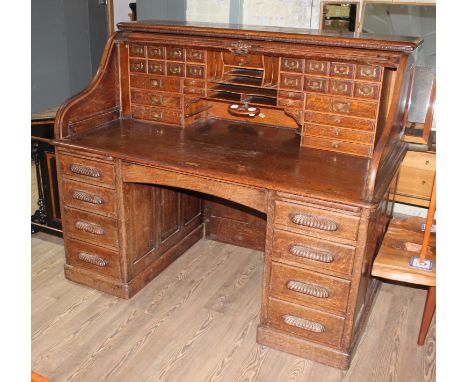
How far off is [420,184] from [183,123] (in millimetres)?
1500

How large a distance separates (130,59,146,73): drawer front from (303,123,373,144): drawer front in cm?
97

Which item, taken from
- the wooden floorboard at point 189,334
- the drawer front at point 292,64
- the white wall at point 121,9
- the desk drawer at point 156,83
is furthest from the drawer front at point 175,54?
the white wall at point 121,9

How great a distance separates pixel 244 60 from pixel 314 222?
1.05 meters

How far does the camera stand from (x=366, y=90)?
7.60 ft

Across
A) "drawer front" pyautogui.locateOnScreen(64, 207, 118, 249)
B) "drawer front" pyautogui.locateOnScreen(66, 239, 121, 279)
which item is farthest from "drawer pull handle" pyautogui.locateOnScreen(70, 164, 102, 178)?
"drawer front" pyautogui.locateOnScreen(66, 239, 121, 279)

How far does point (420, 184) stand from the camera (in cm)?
308

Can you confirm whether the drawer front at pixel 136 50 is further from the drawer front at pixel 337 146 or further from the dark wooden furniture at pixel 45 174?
the drawer front at pixel 337 146

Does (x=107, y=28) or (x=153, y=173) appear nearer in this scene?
(x=153, y=173)

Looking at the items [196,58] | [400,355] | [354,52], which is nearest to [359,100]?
[354,52]

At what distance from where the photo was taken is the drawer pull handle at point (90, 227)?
268cm

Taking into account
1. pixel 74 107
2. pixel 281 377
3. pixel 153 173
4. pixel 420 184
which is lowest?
pixel 281 377

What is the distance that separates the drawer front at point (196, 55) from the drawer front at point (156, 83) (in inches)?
5.6

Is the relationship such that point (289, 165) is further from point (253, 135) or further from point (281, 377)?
point (281, 377)

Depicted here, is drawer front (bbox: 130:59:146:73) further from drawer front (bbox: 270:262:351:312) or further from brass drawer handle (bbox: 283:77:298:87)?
drawer front (bbox: 270:262:351:312)
